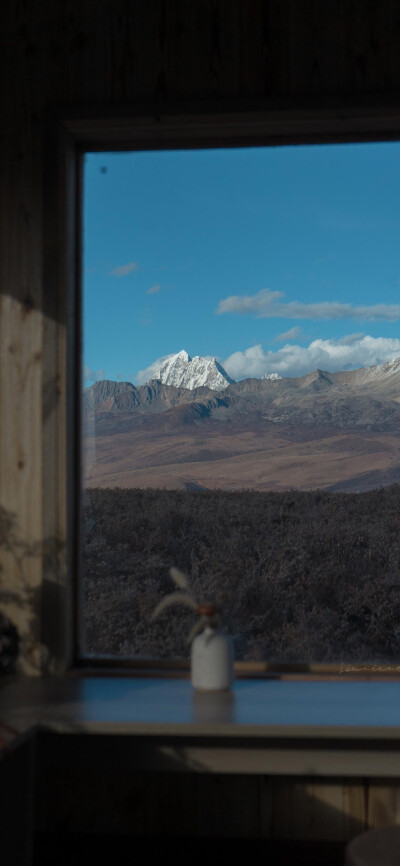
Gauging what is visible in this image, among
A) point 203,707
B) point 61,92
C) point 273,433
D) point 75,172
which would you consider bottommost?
point 203,707

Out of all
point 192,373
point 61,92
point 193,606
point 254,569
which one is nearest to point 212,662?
point 193,606

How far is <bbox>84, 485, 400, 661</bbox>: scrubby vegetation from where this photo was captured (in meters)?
2.69

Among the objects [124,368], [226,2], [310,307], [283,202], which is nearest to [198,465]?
[124,368]

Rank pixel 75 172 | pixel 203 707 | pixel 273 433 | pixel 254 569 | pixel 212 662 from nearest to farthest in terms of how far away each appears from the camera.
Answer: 1. pixel 203 707
2. pixel 212 662
3. pixel 75 172
4. pixel 254 569
5. pixel 273 433

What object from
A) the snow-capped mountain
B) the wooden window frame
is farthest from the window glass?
the wooden window frame

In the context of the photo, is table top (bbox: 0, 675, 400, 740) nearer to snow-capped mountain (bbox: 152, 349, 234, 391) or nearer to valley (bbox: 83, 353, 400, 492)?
valley (bbox: 83, 353, 400, 492)

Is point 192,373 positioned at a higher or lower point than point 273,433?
higher

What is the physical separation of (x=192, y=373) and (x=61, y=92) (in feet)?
3.69

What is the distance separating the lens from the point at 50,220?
8.03ft

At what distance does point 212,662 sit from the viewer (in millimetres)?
2184

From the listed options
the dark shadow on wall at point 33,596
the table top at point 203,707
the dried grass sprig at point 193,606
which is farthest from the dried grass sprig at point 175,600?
the dark shadow on wall at point 33,596

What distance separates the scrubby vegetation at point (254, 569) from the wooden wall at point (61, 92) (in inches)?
11.1

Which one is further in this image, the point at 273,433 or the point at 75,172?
the point at 273,433

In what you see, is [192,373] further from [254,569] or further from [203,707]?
[203,707]
